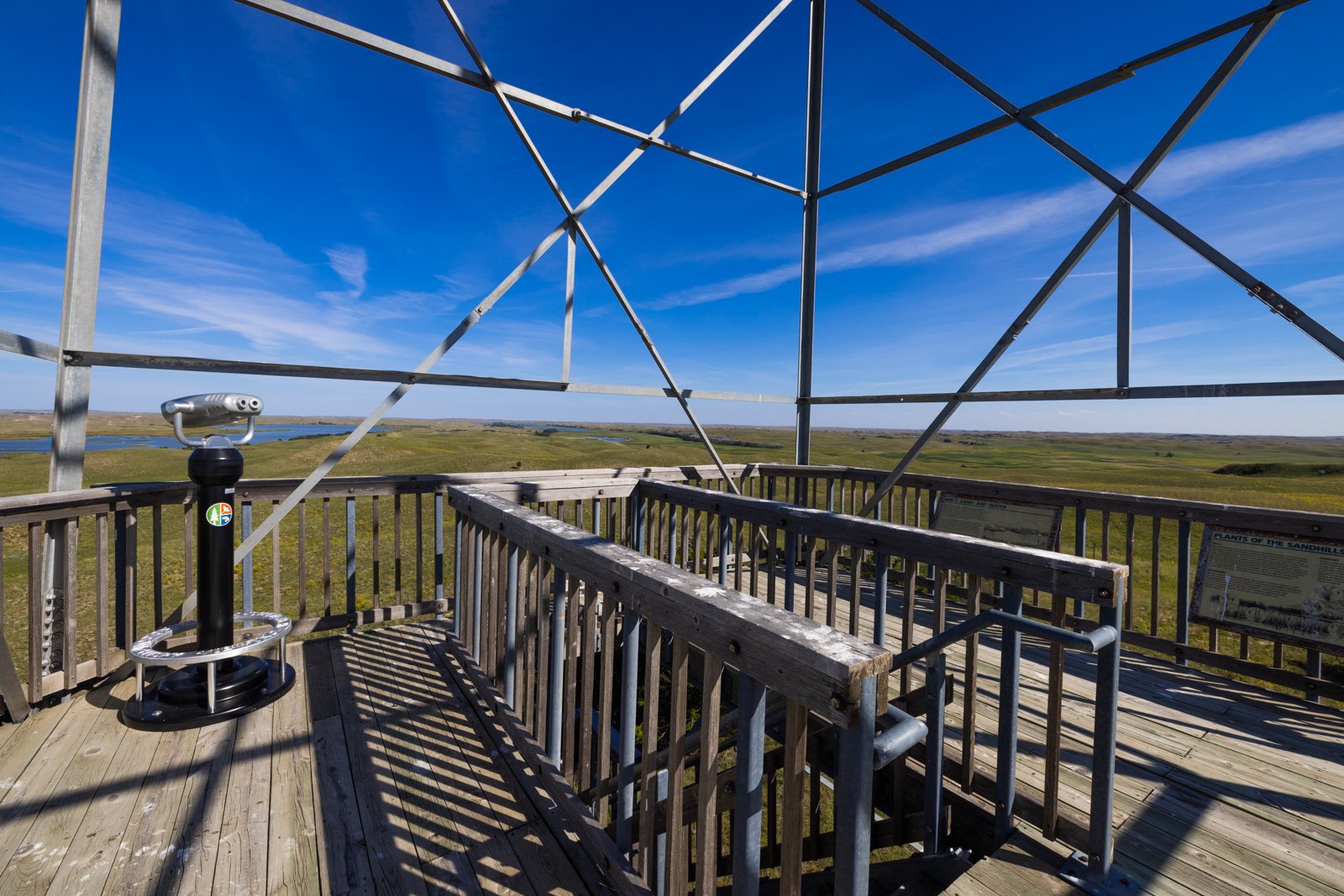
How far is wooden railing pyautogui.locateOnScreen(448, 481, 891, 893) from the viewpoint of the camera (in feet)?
2.65

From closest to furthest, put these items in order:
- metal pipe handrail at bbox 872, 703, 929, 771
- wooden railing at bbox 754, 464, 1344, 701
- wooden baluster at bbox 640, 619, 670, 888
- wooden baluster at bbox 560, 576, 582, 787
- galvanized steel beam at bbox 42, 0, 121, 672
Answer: metal pipe handrail at bbox 872, 703, 929, 771 < wooden baluster at bbox 640, 619, 670, 888 < wooden baluster at bbox 560, 576, 582, 787 < galvanized steel beam at bbox 42, 0, 121, 672 < wooden railing at bbox 754, 464, 1344, 701

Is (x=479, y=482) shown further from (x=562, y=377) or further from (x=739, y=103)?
(x=739, y=103)

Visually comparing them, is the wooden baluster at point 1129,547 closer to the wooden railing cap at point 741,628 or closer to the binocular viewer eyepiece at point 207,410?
the wooden railing cap at point 741,628

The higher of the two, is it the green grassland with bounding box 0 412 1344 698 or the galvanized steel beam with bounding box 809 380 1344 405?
the galvanized steel beam with bounding box 809 380 1344 405

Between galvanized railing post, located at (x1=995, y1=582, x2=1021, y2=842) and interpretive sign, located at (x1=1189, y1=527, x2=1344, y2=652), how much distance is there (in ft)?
7.90

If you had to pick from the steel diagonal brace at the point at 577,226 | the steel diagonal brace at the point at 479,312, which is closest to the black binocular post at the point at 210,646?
the steel diagonal brace at the point at 479,312

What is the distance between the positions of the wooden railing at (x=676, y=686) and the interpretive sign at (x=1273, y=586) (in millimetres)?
2548

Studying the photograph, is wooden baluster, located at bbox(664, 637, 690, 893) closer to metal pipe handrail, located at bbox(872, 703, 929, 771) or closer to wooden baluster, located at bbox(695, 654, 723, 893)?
wooden baluster, located at bbox(695, 654, 723, 893)

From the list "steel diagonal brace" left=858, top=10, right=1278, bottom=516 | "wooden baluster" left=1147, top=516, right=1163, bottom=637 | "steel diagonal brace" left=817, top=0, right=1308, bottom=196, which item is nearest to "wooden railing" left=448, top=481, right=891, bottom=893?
"wooden baluster" left=1147, top=516, right=1163, bottom=637

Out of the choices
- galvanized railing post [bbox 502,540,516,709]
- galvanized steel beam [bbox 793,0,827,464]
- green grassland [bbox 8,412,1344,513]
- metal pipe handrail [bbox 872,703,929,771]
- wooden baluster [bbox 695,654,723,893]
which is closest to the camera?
metal pipe handrail [bbox 872,703,929,771]

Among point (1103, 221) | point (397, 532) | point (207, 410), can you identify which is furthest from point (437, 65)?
point (1103, 221)

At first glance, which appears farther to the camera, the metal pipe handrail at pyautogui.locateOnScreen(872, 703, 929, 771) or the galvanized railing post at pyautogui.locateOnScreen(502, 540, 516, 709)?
the galvanized railing post at pyautogui.locateOnScreen(502, 540, 516, 709)

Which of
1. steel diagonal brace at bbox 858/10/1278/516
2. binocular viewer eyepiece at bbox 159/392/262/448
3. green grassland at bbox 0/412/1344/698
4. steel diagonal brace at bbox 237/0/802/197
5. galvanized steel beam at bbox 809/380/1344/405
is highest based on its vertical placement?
steel diagonal brace at bbox 237/0/802/197

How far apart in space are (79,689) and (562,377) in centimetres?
298
